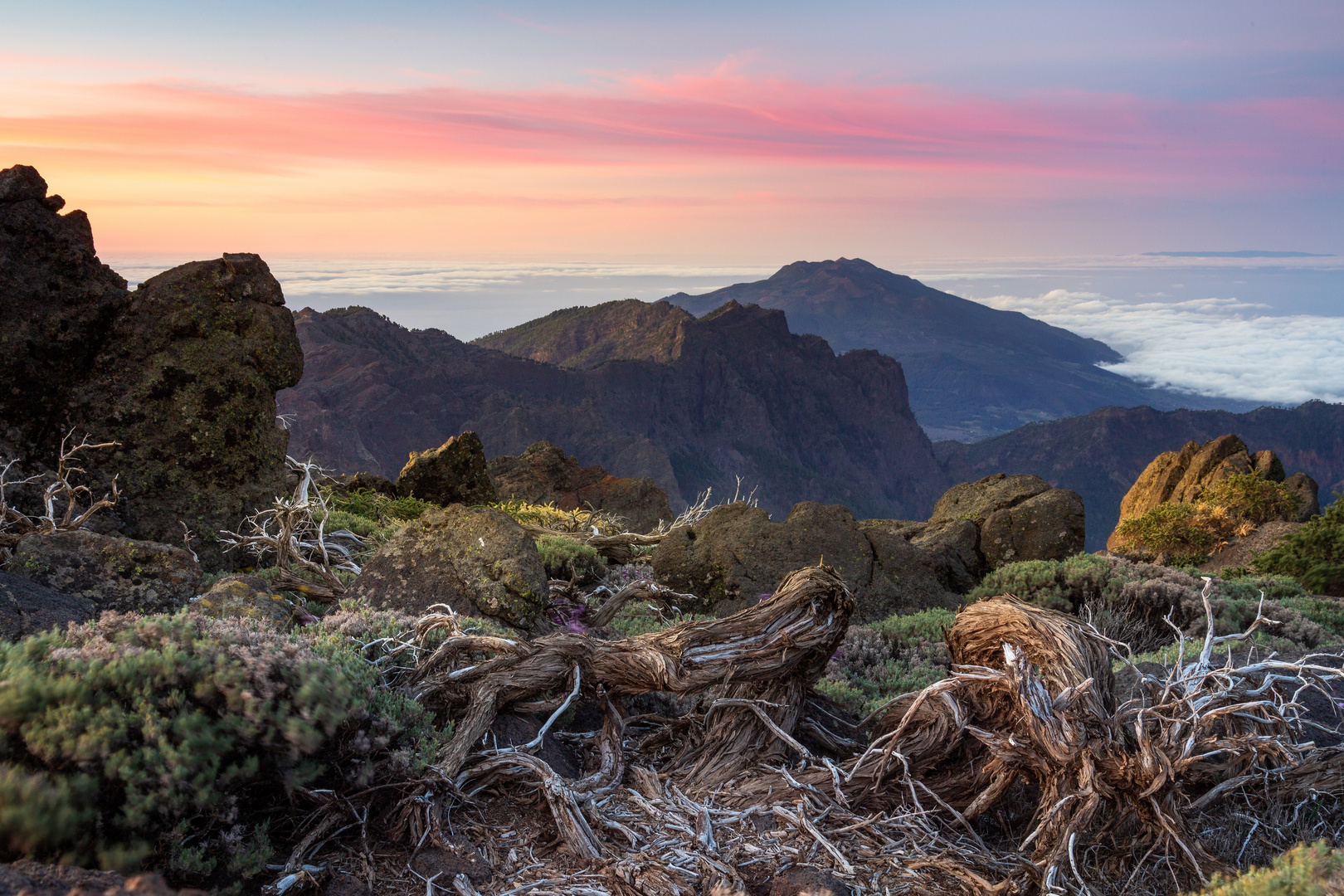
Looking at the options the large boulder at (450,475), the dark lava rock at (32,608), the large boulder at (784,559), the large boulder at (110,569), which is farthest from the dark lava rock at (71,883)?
the large boulder at (450,475)

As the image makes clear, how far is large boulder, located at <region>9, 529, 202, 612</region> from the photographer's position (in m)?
4.67

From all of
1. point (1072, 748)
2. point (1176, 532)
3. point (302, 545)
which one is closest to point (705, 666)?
point (1072, 748)

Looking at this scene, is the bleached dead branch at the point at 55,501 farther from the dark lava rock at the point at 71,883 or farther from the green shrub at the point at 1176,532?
the green shrub at the point at 1176,532

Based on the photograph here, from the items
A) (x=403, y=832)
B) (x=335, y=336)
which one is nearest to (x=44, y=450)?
(x=403, y=832)

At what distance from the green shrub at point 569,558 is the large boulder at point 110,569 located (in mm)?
3395

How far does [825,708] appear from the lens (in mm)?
4445

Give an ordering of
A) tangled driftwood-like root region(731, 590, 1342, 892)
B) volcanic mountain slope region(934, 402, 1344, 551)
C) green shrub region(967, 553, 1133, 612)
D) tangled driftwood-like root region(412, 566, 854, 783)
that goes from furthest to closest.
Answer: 1. volcanic mountain slope region(934, 402, 1344, 551)
2. green shrub region(967, 553, 1133, 612)
3. tangled driftwood-like root region(412, 566, 854, 783)
4. tangled driftwood-like root region(731, 590, 1342, 892)

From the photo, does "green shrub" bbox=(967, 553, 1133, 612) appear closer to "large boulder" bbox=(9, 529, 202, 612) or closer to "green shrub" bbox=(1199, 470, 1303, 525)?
"large boulder" bbox=(9, 529, 202, 612)

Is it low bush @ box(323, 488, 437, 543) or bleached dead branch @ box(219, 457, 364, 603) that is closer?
bleached dead branch @ box(219, 457, 364, 603)

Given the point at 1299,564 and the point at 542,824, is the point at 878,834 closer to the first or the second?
the point at 542,824

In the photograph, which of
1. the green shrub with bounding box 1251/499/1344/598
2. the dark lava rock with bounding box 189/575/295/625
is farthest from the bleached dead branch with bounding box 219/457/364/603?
the green shrub with bounding box 1251/499/1344/598

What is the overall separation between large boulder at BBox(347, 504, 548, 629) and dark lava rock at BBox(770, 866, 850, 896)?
3.18m

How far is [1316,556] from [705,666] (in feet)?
46.1

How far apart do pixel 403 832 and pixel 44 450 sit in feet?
20.0
